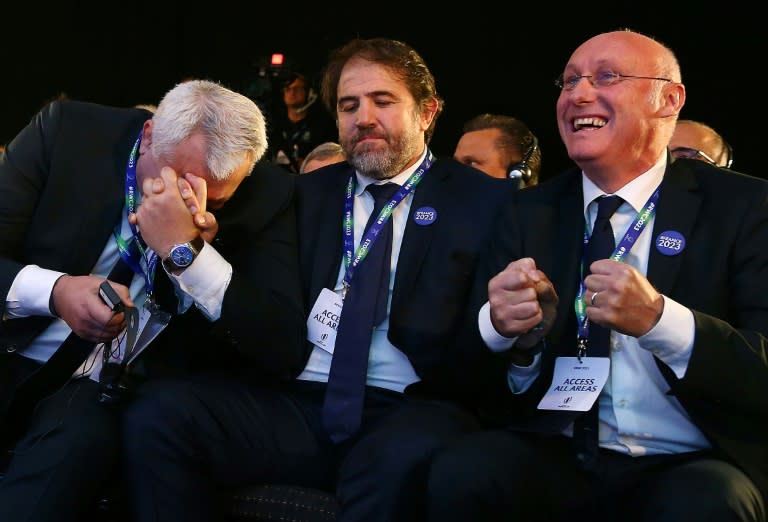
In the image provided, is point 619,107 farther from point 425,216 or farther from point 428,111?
point 428,111

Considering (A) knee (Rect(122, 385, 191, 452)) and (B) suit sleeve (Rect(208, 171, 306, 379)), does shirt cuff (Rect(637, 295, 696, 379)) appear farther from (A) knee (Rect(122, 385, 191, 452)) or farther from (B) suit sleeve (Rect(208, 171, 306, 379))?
(A) knee (Rect(122, 385, 191, 452))

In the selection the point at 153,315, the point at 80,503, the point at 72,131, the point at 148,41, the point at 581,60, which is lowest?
the point at 80,503

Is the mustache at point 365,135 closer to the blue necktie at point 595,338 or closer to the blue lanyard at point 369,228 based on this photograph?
the blue lanyard at point 369,228

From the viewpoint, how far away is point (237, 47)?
6867 millimetres

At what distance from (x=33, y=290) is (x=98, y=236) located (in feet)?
0.77

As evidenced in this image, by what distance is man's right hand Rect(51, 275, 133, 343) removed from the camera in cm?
214

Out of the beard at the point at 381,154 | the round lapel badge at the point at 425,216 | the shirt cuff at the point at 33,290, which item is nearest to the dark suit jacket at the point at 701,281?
the round lapel badge at the point at 425,216

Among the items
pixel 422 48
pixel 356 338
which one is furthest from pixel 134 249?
pixel 422 48

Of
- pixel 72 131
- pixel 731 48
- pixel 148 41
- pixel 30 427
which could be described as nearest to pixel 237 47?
pixel 148 41

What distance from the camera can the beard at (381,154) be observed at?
8.86ft

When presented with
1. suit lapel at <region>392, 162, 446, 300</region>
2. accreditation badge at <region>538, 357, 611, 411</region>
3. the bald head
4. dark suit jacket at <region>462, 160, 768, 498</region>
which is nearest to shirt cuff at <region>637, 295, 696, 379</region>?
dark suit jacket at <region>462, 160, 768, 498</region>

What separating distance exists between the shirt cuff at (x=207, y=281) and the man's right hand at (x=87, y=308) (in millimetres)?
161

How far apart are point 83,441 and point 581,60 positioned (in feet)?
5.35

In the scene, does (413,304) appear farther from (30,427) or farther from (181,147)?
(30,427)
